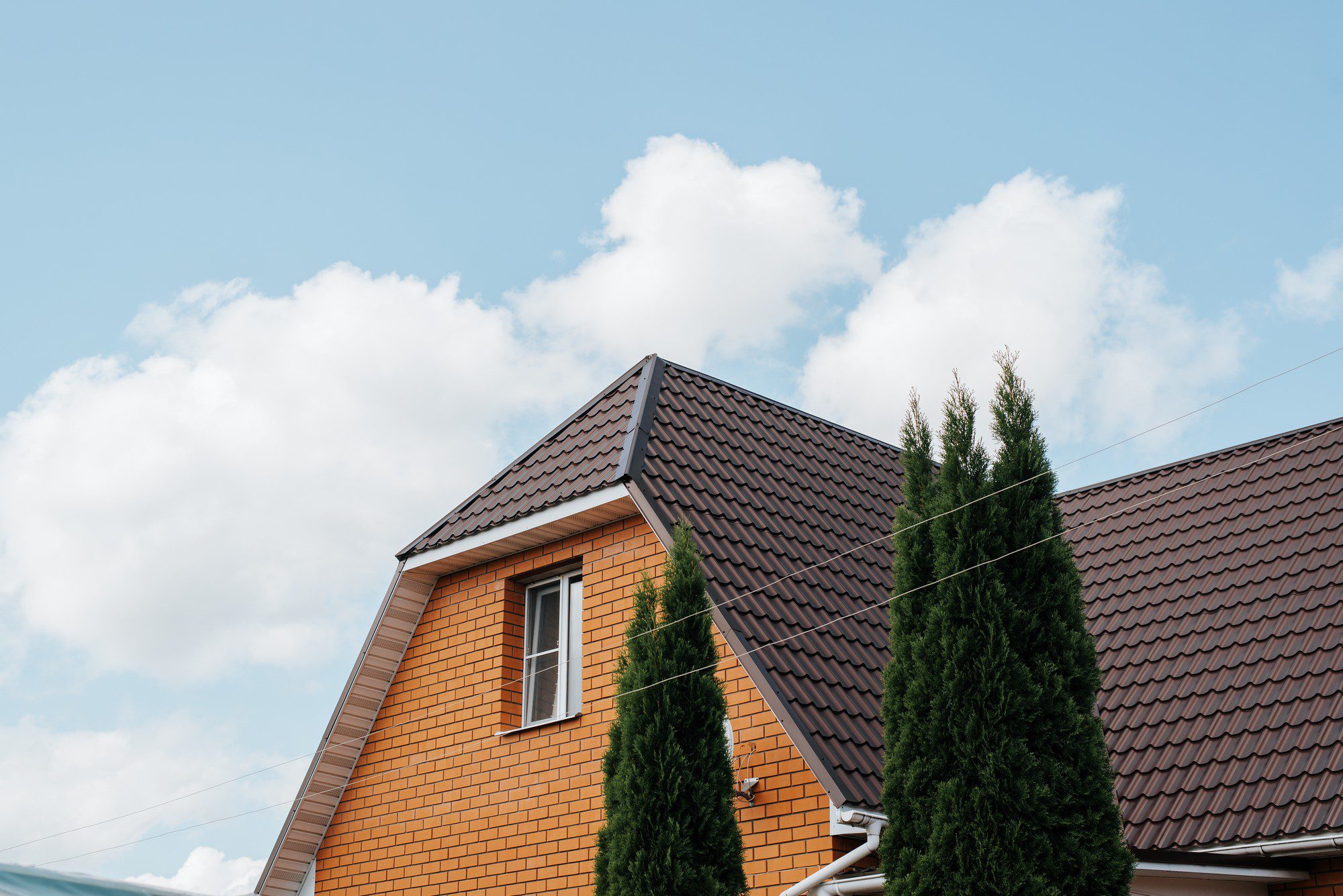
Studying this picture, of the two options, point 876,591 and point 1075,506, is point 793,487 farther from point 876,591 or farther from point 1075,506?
point 1075,506

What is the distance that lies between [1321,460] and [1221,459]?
1253mm

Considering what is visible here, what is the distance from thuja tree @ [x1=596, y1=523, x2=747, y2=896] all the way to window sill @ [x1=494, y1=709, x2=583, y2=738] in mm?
1764

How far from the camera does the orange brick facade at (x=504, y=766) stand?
26.8 ft

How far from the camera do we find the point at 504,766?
9742 mm

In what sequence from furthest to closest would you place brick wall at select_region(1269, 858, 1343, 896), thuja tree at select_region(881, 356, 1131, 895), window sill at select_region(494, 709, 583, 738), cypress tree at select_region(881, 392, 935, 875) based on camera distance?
window sill at select_region(494, 709, 583, 738), brick wall at select_region(1269, 858, 1343, 896), cypress tree at select_region(881, 392, 935, 875), thuja tree at select_region(881, 356, 1131, 895)

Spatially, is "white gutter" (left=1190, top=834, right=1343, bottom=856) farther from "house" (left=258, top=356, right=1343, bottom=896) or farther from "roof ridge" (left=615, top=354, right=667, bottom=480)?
"roof ridge" (left=615, top=354, right=667, bottom=480)

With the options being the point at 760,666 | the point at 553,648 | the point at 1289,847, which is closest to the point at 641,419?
the point at 553,648

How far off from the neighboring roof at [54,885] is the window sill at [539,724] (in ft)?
12.3

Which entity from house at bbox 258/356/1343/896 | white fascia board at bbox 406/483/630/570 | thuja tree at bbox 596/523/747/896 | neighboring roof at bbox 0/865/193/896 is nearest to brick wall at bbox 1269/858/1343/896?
house at bbox 258/356/1343/896

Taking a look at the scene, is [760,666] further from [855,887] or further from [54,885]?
[54,885]

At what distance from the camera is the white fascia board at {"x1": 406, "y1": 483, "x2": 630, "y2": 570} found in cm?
952

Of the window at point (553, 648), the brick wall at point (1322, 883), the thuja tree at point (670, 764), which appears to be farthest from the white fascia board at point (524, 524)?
the brick wall at point (1322, 883)

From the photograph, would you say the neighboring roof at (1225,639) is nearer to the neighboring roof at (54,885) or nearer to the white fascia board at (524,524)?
the white fascia board at (524,524)

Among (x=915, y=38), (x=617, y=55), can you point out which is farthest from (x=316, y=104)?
(x=915, y=38)
